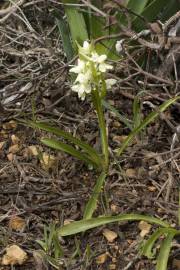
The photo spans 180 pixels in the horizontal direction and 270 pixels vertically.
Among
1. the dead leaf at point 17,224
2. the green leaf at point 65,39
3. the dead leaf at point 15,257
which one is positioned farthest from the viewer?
the green leaf at point 65,39

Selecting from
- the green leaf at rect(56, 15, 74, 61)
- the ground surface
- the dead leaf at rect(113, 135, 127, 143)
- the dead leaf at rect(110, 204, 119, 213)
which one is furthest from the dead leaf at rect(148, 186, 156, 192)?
the green leaf at rect(56, 15, 74, 61)

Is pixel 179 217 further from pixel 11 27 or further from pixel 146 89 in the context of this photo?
pixel 11 27

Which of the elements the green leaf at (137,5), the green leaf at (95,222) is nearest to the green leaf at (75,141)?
the green leaf at (95,222)

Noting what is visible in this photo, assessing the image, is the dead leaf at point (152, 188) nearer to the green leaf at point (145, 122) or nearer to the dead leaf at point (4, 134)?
the green leaf at point (145, 122)

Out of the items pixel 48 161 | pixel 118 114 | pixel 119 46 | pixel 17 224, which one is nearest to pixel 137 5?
pixel 119 46

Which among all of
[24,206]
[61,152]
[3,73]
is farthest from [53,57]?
[24,206]

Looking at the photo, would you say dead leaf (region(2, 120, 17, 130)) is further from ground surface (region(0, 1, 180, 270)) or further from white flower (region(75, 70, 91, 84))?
white flower (region(75, 70, 91, 84))

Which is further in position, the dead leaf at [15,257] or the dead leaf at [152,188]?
the dead leaf at [152,188]
